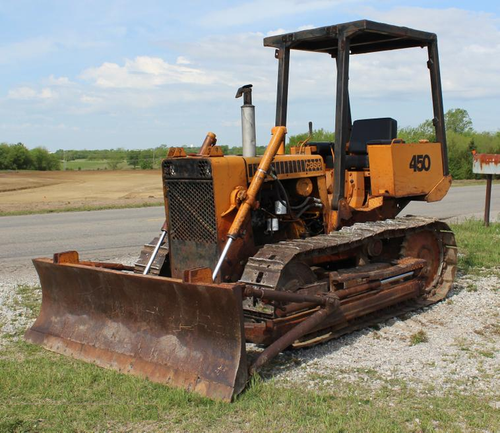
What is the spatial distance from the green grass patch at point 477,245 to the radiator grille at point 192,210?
4653 millimetres

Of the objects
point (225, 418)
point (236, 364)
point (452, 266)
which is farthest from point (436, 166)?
point (225, 418)

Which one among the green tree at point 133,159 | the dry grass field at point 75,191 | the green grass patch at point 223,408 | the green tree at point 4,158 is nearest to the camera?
the green grass patch at point 223,408

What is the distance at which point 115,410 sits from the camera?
4.52 meters

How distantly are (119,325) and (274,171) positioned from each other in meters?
→ 2.04

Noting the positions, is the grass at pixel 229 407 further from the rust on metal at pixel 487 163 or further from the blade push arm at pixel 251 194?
the rust on metal at pixel 487 163

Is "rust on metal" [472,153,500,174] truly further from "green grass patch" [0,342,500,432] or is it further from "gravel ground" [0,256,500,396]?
"green grass patch" [0,342,500,432]

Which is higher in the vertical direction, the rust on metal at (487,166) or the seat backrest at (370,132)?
the seat backrest at (370,132)

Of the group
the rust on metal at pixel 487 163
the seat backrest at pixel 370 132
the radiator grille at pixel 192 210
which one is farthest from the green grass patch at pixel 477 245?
the radiator grille at pixel 192 210

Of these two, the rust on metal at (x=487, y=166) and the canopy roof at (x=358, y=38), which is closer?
the canopy roof at (x=358, y=38)

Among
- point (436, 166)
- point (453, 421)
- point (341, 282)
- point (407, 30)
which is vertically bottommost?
point (453, 421)

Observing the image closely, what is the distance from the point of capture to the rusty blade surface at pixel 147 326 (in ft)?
16.5

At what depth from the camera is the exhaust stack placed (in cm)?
608

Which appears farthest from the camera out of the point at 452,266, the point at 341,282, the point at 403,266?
the point at 452,266

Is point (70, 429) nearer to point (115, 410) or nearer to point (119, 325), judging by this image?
point (115, 410)
